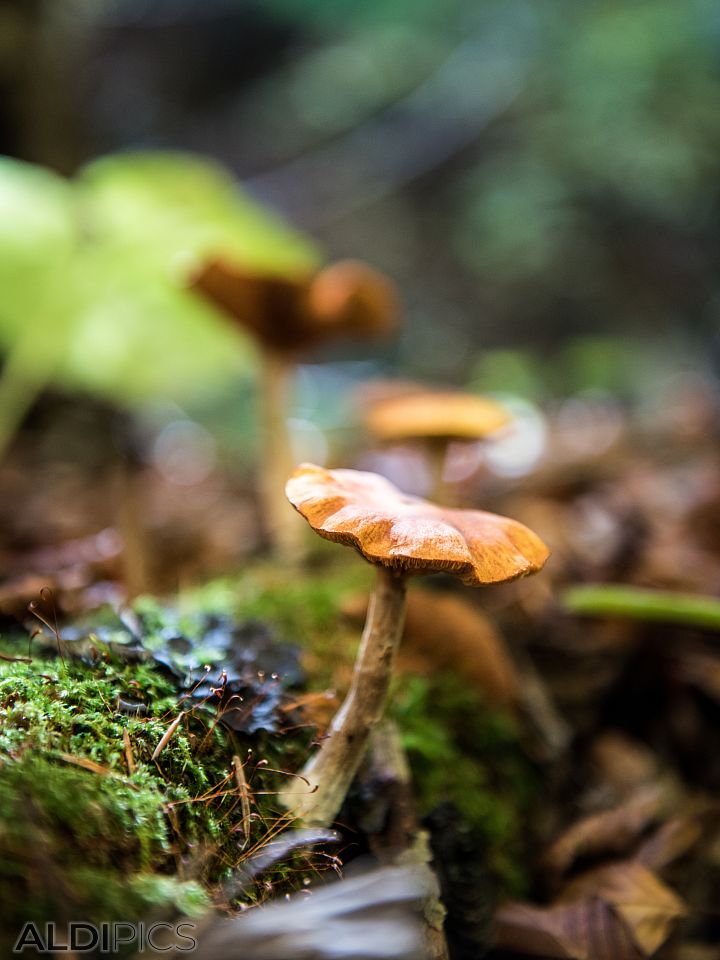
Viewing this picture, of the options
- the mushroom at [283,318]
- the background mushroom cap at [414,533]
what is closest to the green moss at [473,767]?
the background mushroom cap at [414,533]

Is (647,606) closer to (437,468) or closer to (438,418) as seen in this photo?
(438,418)

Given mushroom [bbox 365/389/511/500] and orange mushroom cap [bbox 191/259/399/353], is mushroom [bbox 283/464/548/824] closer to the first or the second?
mushroom [bbox 365/389/511/500]

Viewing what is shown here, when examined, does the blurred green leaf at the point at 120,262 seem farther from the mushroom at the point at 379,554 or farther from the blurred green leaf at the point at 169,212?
the mushroom at the point at 379,554

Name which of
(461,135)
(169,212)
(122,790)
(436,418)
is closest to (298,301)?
(436,418)

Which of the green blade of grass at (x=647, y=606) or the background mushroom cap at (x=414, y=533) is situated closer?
the background mushroom cap at (x=414, y=533)

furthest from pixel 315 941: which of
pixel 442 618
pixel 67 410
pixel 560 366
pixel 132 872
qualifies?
pixel 560 366

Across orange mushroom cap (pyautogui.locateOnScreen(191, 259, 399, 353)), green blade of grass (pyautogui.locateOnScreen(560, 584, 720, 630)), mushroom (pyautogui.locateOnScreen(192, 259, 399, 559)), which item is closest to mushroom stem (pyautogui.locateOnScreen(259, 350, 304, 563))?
mushroom (pyautogui.locateOnScreen(192, 259, 399, 559))
